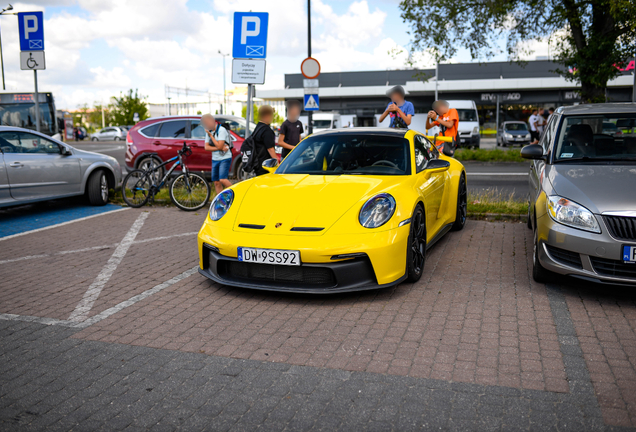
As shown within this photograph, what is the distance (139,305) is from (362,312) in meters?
1.85

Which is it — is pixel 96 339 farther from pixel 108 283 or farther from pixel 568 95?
pixel 568 95

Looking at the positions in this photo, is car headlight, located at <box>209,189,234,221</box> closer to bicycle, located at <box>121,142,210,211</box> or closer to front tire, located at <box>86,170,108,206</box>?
bicycle, located at <box>121,142,210,211</box>

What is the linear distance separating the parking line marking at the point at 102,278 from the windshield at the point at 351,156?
6.72 ft

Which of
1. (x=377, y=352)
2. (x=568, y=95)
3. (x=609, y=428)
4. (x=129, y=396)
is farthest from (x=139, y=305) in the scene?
(x=568, y=95)

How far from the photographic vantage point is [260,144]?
815cm

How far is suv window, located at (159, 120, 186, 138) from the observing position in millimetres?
13086

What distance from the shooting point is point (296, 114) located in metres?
8.61

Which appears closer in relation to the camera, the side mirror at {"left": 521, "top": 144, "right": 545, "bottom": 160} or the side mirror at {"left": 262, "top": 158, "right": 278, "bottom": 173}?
the side mirror at {"left": 521, "top": 144, "right": 545, "bottom": 160}

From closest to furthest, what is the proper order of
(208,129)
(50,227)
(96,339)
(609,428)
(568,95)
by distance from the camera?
A: (609,428) < (96,339) < (50,227) < (208,129) < (568,95)

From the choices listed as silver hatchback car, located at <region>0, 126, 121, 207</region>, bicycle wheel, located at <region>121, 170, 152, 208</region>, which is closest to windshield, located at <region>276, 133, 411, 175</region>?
bicycle wheel, located at <region>121, 170, 152, 208</region>

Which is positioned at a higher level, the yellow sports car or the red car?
the red car

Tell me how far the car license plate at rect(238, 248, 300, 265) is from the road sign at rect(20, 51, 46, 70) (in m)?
8.92

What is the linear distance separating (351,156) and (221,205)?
1.51 m

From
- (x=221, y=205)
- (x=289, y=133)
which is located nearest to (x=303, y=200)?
(x=221, y=205)
